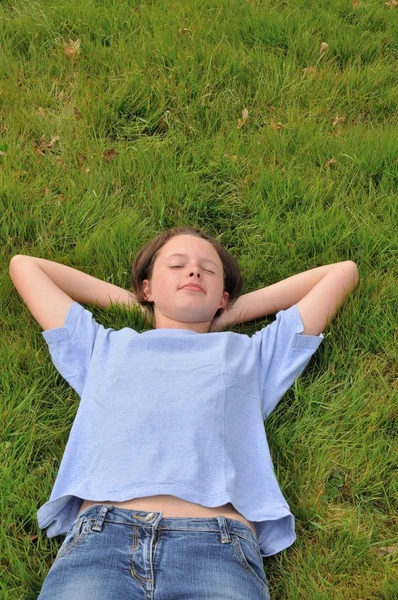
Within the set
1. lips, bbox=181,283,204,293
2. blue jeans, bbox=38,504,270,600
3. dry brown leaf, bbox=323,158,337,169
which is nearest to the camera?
blue jeans, bbox=38,504,270,600

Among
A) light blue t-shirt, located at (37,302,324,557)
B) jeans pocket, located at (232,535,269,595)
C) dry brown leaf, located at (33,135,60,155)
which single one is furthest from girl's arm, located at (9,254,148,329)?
jeans pocket, located at (232,535,269,595)

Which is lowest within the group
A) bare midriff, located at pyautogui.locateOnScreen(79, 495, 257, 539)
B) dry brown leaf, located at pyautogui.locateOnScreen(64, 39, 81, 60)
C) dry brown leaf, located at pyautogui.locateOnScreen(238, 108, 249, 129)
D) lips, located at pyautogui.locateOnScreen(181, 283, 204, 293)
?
bare midriff, located at pyautogui.locateOnScreen(79, 495, 257, 539)

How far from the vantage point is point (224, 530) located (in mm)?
2703

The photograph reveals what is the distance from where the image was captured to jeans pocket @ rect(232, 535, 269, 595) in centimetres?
264

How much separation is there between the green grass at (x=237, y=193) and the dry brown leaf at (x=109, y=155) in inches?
1.7

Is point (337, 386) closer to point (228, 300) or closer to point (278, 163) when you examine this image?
point (228, 300)

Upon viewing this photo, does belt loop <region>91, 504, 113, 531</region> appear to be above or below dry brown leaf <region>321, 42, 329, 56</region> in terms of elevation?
below

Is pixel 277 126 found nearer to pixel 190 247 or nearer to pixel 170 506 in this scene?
pixel 190 247

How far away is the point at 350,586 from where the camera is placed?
2.95m

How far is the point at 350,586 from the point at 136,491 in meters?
1.07

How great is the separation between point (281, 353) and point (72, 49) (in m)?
3.16

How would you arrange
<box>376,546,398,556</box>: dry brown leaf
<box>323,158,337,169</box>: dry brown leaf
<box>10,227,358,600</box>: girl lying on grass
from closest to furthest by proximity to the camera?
<box>10,227,358,600</box>: girl lying on grass
<box>376,546,398,556</box>: dry brown leaf
<box>323,158,337,169</box>: dry brown leaf

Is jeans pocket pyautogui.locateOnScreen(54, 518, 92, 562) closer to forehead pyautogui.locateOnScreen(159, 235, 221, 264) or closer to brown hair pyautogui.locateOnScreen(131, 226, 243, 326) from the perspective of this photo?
brown hair pyautogui.locateOnScreen(131, 226, 243, 326)

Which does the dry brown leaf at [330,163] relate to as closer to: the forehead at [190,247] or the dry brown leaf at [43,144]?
the forehead at [190,247]
